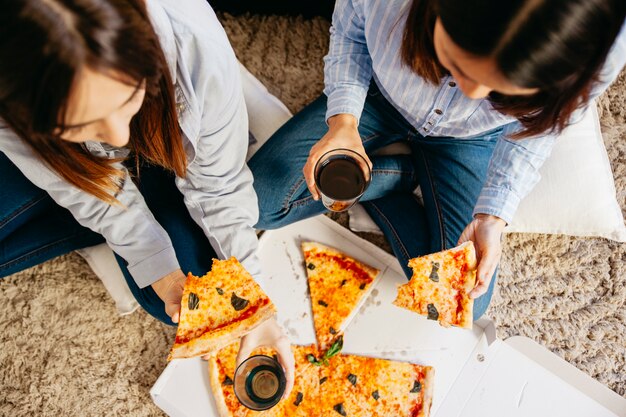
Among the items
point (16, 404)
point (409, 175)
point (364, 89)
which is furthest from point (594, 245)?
point (16, 404)

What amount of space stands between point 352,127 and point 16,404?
1.53 meters

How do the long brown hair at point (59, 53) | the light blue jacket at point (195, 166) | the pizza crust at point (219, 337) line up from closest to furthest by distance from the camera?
1. the long brown hair at point (59, 53)
2. the light blue jacket at point (195, 166)
3. the pizza crust at point (219, 337)

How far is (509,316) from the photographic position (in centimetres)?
179

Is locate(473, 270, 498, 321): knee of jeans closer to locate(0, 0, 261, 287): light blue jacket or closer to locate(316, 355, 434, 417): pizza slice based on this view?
locate(316, 355, 434, 417): pizza slice

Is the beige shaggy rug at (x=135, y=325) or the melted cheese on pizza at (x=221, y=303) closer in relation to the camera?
the melted cheese on pizza at (x=221, y=303)

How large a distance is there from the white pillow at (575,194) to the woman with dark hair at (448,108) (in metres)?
0.27

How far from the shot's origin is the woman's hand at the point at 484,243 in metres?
1.27

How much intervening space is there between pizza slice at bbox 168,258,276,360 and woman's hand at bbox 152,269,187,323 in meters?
0.07

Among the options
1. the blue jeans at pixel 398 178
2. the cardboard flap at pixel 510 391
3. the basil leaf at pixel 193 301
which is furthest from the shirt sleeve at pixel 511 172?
the basil leaf at pixel 193 301

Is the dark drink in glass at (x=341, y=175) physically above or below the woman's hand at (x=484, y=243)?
above

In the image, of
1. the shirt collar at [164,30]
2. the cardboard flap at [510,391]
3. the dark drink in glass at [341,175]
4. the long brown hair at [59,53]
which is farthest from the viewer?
the cardboard flap at [510,391]

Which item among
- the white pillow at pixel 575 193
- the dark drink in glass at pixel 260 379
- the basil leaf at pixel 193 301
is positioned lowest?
the dark drink in glass at pixel 260 379

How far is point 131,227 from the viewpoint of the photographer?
1.32 m

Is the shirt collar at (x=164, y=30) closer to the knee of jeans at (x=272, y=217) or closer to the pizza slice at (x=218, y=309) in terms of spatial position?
the pizza slice at (x=218, y=309)
